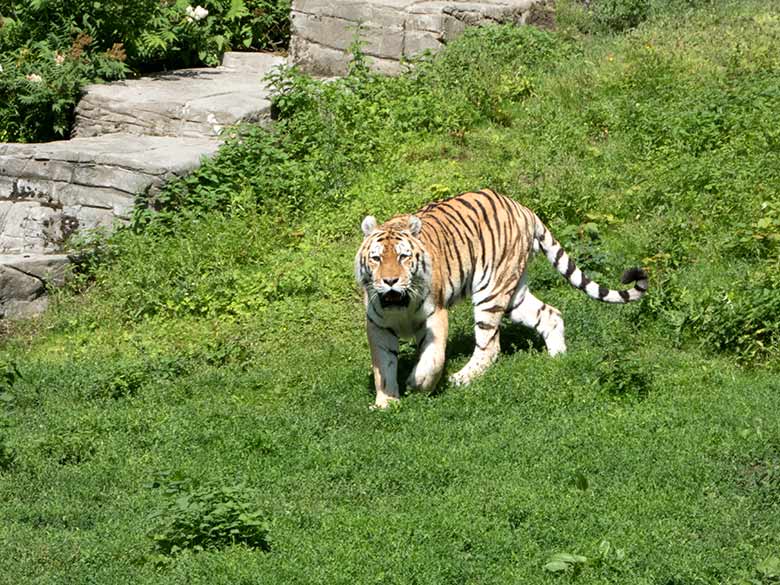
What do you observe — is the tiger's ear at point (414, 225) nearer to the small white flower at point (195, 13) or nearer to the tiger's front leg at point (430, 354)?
the tiger's front leg at point (430, 354)

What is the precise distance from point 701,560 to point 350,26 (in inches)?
362

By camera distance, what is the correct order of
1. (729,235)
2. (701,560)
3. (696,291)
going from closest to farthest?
(701,560) < (696,291) < (729,235)

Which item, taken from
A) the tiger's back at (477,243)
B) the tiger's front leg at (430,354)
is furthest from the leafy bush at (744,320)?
the tiger's front leg at (430,354)

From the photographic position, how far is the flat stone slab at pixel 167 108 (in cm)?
1320

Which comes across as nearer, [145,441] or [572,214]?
[145,441]

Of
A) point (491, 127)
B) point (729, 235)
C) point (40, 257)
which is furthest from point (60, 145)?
point (729, 235)

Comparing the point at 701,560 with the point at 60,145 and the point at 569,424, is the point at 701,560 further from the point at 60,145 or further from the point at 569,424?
the point at 60,145

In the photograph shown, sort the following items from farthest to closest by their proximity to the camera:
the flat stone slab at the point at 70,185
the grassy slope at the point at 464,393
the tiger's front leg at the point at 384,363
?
the flat stone slab at the point at 70,185 → the tiger's front leg at the point at 384,363 → the grassy slope at the point at 464,393

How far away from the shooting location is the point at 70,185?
39.7 ft

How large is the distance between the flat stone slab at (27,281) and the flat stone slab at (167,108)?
7.59 ft

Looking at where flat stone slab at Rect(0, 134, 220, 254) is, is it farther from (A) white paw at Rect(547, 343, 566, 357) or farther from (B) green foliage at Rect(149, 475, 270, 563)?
(B) green foliage at Rect(149, 475, 270, 563)

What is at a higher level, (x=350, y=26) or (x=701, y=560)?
(x=350, y=26)

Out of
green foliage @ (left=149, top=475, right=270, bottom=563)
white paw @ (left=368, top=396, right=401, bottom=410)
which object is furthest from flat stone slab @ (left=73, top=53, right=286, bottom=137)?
green foliage @ (left=149, top=475, right=270, bottom=563)

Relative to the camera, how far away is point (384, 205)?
11641 mm
